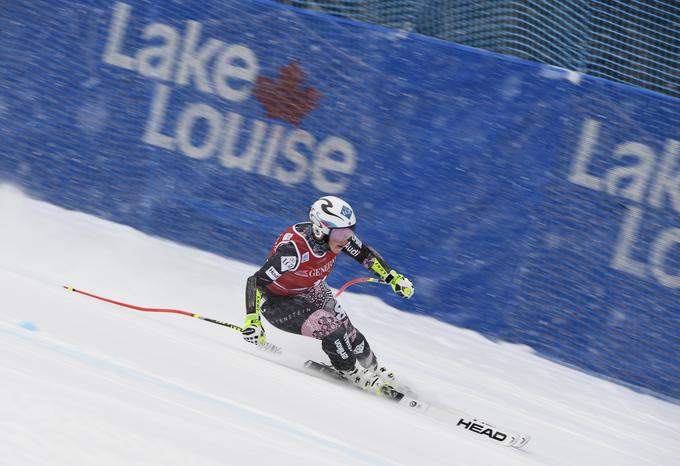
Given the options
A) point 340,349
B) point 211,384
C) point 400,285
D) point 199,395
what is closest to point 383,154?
point 400,285

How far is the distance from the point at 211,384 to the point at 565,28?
4.81 metres

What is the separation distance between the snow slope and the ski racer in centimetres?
23

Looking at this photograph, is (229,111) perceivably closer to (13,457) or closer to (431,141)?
(431,141)

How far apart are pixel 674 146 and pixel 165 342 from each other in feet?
13.8

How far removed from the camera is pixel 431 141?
22.9 feet

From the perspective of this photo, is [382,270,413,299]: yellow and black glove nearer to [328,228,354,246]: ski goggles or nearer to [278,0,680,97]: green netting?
[328,228,354,246]: ski goggles

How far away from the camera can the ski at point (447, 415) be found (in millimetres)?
5270

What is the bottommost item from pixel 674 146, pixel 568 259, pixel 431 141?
pixel 568 259

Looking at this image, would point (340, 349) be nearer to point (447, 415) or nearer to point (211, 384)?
point (447, 415)

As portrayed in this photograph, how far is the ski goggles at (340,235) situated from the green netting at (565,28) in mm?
3035

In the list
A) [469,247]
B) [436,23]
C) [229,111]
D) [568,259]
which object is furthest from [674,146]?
[229,111]

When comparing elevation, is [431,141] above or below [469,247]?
above

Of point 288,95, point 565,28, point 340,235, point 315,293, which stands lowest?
point 315,293

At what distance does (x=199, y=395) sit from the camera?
4.75m
